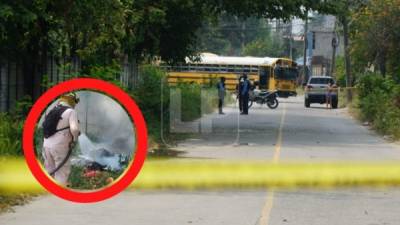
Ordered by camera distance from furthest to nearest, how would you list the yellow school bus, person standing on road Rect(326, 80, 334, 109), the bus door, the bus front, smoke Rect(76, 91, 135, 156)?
the bus door
the bus front
the yellow school bus
person standing on road Rect(326, 80, 334, 109)
smoke Rect(76, 91, 135, 156)

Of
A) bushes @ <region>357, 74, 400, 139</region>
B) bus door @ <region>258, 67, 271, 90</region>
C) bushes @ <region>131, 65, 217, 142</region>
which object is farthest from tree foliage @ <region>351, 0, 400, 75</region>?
bus door @ <region>258, 67, 271, 90</region>

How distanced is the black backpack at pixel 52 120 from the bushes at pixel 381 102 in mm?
21655

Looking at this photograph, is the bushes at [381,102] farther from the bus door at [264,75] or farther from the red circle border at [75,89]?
the red circle border at [75,89]

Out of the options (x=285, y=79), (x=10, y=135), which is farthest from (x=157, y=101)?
(x=285, y=79)

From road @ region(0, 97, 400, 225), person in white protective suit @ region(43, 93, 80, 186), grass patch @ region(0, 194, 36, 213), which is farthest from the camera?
grass patch @ region(0, 194, 36, 213)

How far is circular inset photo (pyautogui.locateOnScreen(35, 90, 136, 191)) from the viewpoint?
3.35 m

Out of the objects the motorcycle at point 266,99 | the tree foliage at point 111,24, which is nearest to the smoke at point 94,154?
A: the tree foliage at point 111,24

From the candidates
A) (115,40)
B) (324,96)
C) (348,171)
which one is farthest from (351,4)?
(348,171)

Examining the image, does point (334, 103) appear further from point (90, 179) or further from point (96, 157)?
point (96, 157)

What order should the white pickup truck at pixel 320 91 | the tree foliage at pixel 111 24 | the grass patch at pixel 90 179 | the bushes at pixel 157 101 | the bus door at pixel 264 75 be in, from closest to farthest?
the grass patch at pixel 90 179, the tree foliage at pixel 111 24, the bushes at pixel 157 101, the white pickup truck at pixel 320 91, the bus door at pixel 264 75

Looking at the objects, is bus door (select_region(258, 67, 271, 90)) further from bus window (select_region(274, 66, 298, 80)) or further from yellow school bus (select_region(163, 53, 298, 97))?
bus window (select_region(274, 66, 298, 80))

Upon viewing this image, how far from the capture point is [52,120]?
3.32 metres

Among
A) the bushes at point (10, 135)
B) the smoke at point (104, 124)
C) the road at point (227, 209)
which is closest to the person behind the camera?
the smoke at point (104, 124)

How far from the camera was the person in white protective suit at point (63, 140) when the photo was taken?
3.30m
